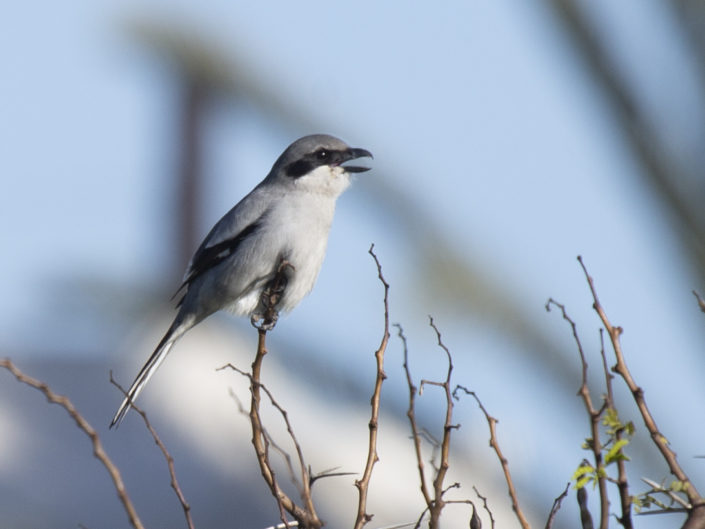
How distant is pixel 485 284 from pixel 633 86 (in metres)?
1.07

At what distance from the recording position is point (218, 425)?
772cm

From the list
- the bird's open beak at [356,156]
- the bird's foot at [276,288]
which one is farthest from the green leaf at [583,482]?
the bird's open beak at [356,156]

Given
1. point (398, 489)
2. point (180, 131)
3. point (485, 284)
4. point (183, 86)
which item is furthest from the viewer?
point (180, 131)

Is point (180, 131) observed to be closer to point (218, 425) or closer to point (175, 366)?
point (175, 366)

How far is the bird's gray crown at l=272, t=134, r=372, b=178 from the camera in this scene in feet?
16.4

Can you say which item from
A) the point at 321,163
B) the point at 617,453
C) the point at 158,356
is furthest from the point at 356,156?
the point at 617,453

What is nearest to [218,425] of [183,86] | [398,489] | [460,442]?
[398,489]

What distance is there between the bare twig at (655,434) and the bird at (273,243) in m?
2.31

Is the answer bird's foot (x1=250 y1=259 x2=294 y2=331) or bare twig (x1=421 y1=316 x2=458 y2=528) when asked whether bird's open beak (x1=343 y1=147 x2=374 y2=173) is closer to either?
bird's foot (x1=250 y1=259 x2=294 y2=331)

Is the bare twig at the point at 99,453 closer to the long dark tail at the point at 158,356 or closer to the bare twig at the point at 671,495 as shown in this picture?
the bare twig at the point at 671,495

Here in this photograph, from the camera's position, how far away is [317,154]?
5016 millimetres

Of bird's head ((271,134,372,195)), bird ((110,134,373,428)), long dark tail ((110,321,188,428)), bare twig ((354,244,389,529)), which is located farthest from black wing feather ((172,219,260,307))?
bare twig ((354,244,389,529))

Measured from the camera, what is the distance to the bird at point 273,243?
184 inches

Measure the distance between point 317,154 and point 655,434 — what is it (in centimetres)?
309
